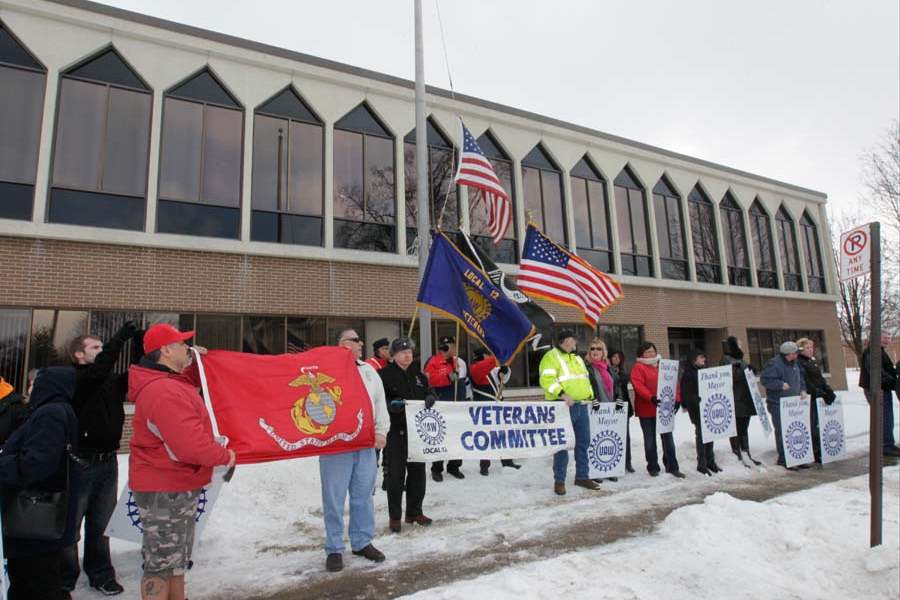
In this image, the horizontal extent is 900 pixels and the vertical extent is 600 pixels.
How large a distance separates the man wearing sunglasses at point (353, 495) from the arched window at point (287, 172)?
8904 mm

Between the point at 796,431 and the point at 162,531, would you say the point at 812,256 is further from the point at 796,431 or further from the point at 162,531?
the point at 162,531

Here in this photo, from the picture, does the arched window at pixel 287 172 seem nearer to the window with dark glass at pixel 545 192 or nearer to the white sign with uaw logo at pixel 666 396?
the window with dark glass at pixel 545 192

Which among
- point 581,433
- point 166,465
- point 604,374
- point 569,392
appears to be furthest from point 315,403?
point 604,374

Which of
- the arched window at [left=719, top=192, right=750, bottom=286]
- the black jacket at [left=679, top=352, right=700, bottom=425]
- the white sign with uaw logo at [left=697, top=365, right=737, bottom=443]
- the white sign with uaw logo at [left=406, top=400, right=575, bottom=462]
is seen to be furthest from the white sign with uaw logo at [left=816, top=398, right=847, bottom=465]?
the arched window at [left=719, top=192, right=750, bottom=286]

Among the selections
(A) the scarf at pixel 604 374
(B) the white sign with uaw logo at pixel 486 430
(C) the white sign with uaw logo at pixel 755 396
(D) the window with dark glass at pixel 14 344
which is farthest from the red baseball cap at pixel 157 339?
(D) the window with dark glass at pixel 14 344

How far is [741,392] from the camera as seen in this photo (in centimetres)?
873

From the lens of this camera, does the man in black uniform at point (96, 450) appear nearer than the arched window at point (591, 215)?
Yes

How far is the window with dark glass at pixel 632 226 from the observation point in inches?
729

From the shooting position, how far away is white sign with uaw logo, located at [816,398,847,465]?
883cm

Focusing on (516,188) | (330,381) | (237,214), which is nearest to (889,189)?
(516,188)

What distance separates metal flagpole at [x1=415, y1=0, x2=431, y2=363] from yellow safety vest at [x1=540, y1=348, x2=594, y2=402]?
2.31 meters

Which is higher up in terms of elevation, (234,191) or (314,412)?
(234,191)

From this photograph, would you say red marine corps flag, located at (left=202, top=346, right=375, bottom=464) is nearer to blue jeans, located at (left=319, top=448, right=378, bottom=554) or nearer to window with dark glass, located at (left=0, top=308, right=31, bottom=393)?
blue jeans, located at (left=319, top=448, right=378, bottom=554)

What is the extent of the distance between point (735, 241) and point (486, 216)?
11603mm
